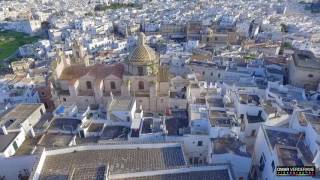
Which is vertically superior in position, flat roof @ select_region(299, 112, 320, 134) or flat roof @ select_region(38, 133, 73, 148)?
flat roof @ select_region(299, 112, 320, 134)

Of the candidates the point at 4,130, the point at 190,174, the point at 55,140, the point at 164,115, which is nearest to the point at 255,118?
the point at 164,115

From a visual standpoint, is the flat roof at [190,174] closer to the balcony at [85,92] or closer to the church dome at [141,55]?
the church dome at [141,55]

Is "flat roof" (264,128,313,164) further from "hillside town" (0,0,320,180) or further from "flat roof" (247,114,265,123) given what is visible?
"flat roof" (247,114,265,123)

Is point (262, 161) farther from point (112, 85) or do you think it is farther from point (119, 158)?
point (112, 85)

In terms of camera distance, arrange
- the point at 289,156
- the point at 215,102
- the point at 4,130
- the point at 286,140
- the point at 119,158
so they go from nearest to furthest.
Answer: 1. the point at 289,156
2. the point at 286,140
3. the point at 119,158
4. the point at 4,130
5. the point at 215,102

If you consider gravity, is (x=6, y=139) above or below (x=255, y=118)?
below

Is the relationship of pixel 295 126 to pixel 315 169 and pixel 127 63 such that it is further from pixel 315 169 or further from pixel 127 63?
pixel 127 63

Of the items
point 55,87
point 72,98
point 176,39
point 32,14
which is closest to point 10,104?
point 55,87

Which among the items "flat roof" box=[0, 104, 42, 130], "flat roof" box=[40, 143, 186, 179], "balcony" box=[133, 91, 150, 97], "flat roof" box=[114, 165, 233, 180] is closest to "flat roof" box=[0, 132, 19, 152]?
"flat roof" box=[0, 104, 42, 130]
